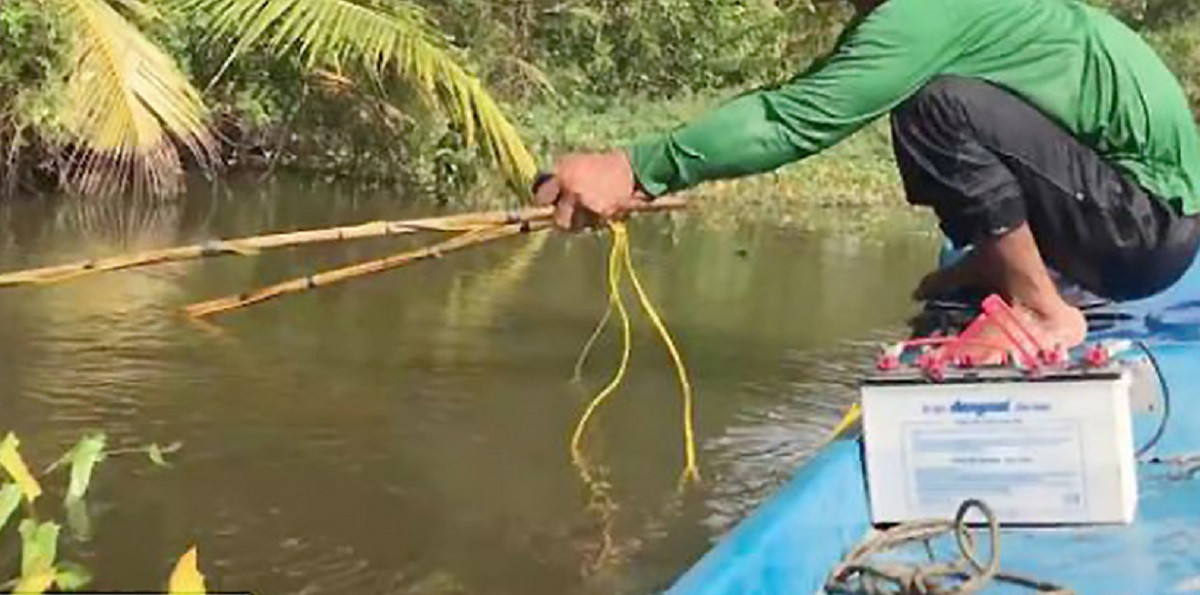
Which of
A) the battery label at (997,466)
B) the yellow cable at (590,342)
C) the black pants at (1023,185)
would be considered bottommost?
the yellow cable at (590,342)

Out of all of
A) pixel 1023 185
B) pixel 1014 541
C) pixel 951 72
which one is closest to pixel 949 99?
pixel 951 72

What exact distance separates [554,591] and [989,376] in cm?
152

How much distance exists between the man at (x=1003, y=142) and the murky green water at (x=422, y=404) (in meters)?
1.21

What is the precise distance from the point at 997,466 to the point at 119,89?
6.80 metres

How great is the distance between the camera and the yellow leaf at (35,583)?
6.03ft

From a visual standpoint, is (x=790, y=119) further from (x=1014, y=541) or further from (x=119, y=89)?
(x=119, y=89)

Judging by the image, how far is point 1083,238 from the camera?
3.96 meters

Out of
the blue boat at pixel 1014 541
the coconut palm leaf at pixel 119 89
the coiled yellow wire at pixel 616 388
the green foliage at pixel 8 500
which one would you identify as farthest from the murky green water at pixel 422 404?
the green foliage at pixel 8 500

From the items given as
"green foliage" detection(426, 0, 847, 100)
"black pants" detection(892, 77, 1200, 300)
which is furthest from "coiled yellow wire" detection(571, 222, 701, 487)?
"green foliage" detection(426, 0, 847, 100)

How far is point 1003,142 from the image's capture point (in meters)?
3.68

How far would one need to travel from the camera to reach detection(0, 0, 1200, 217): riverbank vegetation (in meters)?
9.75

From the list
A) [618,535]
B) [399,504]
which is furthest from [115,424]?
[618,535]

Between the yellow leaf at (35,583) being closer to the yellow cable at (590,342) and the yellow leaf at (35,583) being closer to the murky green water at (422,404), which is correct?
the murky green water at (422,404)

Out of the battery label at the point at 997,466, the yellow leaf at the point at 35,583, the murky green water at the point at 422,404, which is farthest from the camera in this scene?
the murky green water at the point at 422,404
